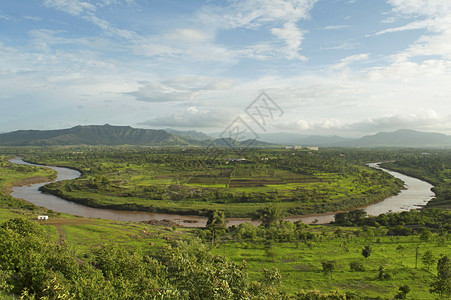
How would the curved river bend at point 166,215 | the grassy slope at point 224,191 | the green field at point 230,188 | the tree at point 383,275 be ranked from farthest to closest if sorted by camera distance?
the green field at point 230,188 < the grassy slope at point 224,191 < the curved river bend at point 166,215 < the tree at point 383,275

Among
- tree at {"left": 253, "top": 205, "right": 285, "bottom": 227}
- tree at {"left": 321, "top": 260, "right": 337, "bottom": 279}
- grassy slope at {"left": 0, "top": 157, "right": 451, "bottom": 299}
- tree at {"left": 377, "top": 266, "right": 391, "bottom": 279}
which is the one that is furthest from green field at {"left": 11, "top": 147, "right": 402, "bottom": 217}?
tree at {"left": 377, "top": 266, "right": 391, "bottom": 279}

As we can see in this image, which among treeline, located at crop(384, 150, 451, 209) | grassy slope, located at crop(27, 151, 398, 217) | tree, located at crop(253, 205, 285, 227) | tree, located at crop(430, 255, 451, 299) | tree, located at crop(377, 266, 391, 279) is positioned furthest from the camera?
treeline, located at crop(384, 150, 451, 209)

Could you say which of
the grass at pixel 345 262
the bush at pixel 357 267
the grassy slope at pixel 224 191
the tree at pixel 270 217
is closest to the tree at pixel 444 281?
the grass at pixel 345 262

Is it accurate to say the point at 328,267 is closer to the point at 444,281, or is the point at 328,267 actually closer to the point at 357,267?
the point at 357,267

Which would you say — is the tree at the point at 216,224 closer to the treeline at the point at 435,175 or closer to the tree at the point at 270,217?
the tree at the point at 270,217

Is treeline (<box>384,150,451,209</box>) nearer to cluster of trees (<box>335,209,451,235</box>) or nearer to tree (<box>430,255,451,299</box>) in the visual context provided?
cluster of trees (<box>335,209,451,235</box>)

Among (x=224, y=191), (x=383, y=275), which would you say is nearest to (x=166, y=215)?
(x=224, y=191)

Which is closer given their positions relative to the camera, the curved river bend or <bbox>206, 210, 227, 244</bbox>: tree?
<bbox>206, 210, 227, 244</bbox>: tree

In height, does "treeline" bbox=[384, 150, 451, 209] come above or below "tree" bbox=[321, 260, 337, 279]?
above

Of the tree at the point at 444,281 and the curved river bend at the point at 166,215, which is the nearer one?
the tree at the point at 444,281

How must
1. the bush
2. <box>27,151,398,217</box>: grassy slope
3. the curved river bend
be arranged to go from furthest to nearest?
<box>27,151,398,217</box>: grassy slope, the curved river bend, the bush

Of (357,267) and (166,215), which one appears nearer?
(357,267)
